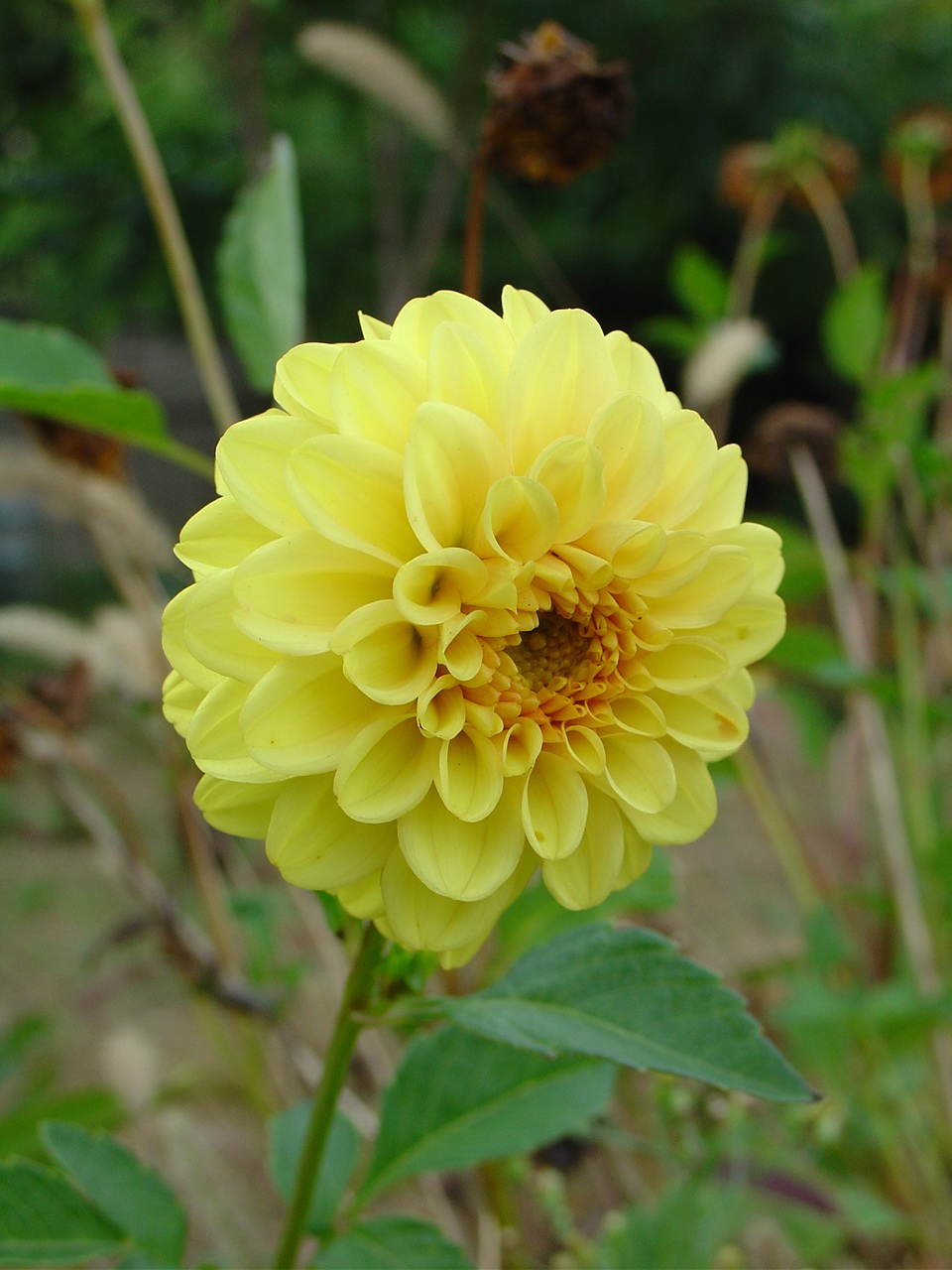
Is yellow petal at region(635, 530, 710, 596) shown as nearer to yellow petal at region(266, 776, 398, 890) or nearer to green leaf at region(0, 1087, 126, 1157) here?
yellow petal at region(266, 776, 398, 890)

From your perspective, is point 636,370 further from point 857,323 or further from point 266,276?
point 857,323

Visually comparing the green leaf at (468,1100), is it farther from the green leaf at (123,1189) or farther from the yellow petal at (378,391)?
the yellow petal at (378,391)

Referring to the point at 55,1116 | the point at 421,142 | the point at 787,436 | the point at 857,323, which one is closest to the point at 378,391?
the point at 55,1116

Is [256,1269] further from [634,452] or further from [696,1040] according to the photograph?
[634,452]

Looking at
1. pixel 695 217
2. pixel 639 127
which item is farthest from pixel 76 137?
pixel 695 217

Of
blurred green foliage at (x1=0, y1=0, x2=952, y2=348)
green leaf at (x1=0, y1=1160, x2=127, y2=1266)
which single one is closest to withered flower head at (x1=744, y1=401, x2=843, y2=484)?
green leaf at (x1=0, y1=1160, x2=127, y2=1266)

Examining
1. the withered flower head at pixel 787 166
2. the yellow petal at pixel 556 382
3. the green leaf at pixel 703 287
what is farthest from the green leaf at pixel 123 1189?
the withered flower head at pixel 787 166

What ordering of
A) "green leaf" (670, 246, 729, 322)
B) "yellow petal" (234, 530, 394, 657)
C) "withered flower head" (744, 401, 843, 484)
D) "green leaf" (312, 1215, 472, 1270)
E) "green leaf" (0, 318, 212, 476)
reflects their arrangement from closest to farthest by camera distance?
"yellow petal" (234, 530, 394, 657)
"green leaf" (312, 1215, 472, 1270)
"green leaf" (0, 318, 212, 476)
"withered flower head" (744, 401, 843, 484)
"green leaf" (670, 246, 729, 322)
